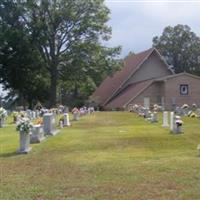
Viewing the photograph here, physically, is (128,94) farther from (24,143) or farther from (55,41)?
(24,143)

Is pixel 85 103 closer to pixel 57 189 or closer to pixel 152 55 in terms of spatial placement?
pixel 152 55

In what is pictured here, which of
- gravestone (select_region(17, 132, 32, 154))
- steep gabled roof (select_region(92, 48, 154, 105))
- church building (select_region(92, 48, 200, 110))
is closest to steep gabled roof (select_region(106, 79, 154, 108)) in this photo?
church building (select_region(92, 48, 200, 110))

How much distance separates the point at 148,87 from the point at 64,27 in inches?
466

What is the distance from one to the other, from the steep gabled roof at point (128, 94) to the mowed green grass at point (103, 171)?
147 ft

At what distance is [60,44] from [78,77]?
4361 millimetres

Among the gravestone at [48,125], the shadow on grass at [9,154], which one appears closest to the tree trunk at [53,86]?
the gravestone at [48,125]

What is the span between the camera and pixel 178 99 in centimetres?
6397

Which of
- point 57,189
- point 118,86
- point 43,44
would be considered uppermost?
point 43,44

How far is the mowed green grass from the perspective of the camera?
9922 millimetres

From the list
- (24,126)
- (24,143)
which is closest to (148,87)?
(24,126)

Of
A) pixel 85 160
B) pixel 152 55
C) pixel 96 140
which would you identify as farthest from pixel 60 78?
pixel 85 160

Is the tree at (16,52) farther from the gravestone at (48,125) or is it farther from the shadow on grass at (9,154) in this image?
the shadow on grass at (9,154)

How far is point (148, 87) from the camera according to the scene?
211 ft

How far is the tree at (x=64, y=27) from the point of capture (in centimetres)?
6400
